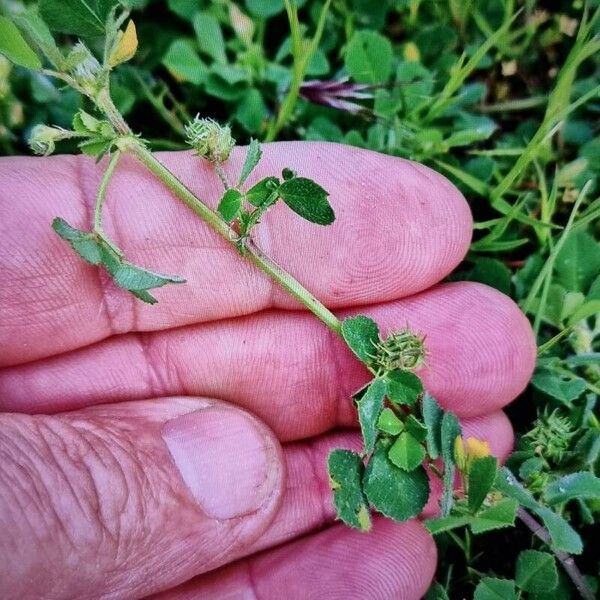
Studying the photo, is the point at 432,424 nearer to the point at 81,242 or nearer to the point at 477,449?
the point at 477,449

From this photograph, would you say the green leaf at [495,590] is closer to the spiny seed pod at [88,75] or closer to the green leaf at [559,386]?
the green leaf at [559,386]

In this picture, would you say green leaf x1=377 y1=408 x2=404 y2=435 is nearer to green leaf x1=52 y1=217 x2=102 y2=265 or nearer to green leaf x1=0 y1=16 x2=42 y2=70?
green leaf x1=52 y1=217 x2=102 y2=265

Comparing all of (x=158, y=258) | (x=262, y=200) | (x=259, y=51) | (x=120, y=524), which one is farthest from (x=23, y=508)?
(x=259, y=51)

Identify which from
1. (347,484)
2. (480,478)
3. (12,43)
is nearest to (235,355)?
(347,484)

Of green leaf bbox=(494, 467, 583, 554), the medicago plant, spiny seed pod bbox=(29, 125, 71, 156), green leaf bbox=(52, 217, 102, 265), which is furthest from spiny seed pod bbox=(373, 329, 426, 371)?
spiny seed pod bbox=(29, 125, 71, 156)

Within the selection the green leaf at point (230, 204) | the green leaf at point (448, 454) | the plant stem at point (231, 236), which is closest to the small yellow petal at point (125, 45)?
the plant stem at point (231, 236)

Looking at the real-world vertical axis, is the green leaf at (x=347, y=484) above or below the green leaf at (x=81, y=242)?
below
